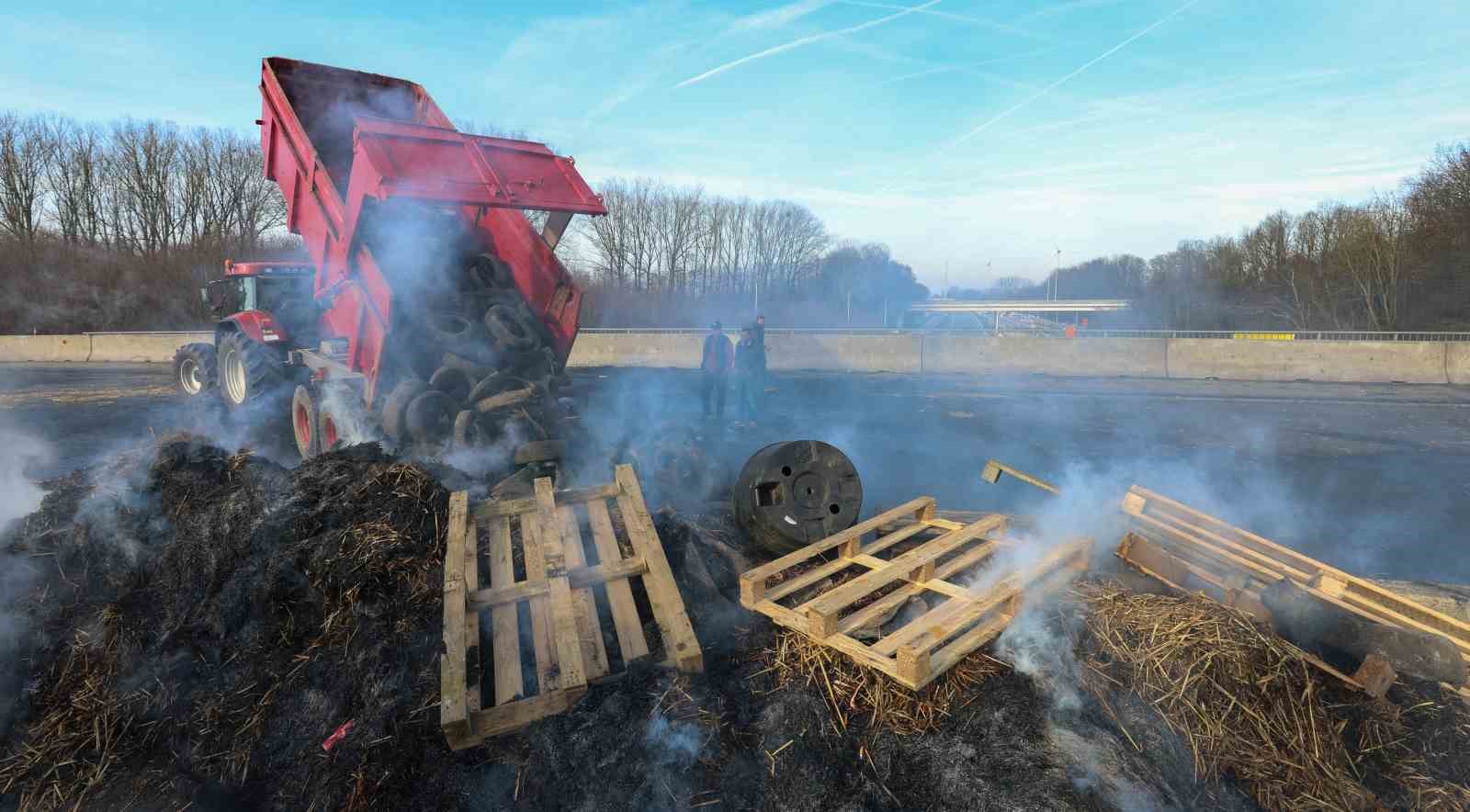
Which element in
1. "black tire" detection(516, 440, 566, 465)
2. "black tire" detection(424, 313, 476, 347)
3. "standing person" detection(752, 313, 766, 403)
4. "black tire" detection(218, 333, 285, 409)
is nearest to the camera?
"black tire" detection(516, 440, 566, 465)

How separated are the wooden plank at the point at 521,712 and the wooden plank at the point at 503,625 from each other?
0.06 meters

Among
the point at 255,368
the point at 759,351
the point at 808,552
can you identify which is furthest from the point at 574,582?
the point at 759,351

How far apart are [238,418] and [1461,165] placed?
37.9 metres

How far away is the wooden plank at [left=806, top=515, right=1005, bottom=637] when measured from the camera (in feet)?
9.76

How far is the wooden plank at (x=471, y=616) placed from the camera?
275 cm

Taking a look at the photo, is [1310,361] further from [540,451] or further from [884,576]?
[540,451]

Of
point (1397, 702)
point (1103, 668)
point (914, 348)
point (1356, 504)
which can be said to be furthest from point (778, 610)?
point (914, 348)

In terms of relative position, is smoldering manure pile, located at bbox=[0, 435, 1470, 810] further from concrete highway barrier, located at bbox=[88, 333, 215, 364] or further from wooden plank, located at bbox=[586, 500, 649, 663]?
concrete highway barrier, located at bbox=[88, 333, 215, 364]

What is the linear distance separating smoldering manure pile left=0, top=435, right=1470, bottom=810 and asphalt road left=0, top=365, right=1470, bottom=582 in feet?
4.43

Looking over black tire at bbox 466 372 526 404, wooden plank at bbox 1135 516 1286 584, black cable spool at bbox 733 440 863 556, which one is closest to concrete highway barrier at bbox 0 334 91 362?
black tire at bbox 466 372 526 404

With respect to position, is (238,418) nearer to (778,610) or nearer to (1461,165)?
(778,610)

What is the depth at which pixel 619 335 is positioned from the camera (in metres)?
18.1

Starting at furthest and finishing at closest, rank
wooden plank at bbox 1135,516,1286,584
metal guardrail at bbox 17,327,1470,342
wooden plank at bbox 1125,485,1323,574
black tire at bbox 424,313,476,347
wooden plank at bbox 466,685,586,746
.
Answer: metal guardrail at bbox 17,327,1470,342 < black tire at bbox 424,313,476,347 < wooden plank at bbox 1125,485,1323,574 < wooden plank at bbox 1135,516,1286,584 < wooden plank at bbox 466,685,586,746

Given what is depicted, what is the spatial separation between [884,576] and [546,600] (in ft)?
5.42
